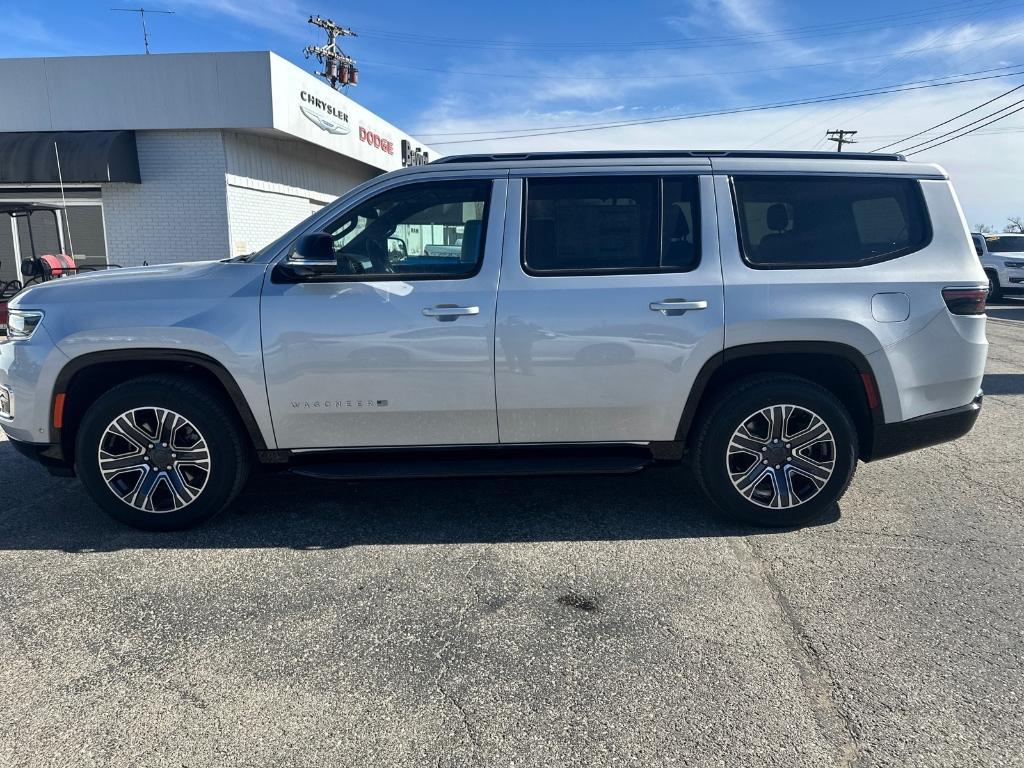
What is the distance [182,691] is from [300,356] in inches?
66.9

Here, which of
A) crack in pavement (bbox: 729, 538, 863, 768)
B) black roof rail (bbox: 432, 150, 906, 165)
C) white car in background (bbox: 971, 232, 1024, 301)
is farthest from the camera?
white car in background (bbox: 971, 232, 1024, 301)

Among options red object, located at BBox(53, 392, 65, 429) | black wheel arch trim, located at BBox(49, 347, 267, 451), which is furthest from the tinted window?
red object, located at BBox(53, 392, 65, 429)

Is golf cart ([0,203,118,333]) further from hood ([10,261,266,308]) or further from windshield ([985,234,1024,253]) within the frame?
windshield ([985,234,1024,253])

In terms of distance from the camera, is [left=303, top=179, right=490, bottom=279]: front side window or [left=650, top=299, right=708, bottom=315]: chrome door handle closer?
[left=650, top=299, right=708, bottom=315]: chrome door handle

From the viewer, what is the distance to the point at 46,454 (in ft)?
12.3

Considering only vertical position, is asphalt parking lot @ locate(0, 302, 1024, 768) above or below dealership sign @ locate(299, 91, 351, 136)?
below

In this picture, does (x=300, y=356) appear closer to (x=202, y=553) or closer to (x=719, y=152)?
(x=202, y=553)

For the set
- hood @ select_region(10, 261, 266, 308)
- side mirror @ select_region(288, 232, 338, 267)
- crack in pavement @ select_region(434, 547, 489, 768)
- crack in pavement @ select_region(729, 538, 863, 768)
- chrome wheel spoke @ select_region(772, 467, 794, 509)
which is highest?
side mirror @ select_region(288, 232, 338, 267)

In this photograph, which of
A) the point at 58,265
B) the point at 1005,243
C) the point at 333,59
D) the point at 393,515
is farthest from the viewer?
the point at 333,59

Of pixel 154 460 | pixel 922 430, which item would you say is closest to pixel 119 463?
pixel 154 460

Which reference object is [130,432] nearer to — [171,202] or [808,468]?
[808,468]

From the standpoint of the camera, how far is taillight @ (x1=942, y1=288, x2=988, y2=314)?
12.0 ft

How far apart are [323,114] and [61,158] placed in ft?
19.7

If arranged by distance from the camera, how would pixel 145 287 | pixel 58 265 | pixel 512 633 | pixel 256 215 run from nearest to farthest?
pixel 512 633
pixel 145 287
pixel 58 265
pixel 256 215
